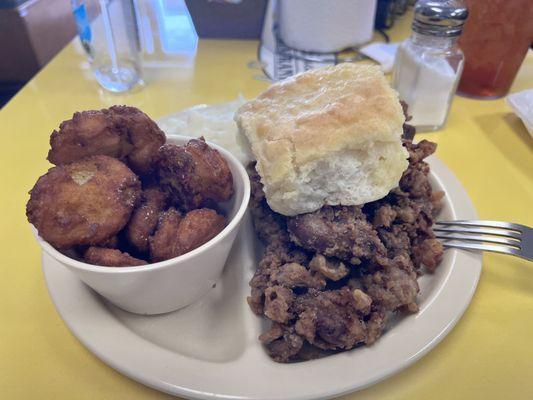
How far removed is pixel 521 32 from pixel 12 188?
2249 millimetres

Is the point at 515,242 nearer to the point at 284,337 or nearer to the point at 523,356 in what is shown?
the point at 523,356

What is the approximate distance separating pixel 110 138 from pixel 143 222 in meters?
0.23

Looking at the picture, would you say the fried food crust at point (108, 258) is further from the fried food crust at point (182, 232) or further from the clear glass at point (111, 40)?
the clear glass at point (111, 40)

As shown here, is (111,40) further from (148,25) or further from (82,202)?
(82,202)

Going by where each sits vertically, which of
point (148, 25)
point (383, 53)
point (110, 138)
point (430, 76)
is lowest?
point (148, 25)

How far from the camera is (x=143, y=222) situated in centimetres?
101

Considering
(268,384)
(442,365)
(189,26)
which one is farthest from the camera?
(189,26)

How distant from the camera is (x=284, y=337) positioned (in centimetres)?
96

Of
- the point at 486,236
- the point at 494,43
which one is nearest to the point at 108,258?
the point at 486,236

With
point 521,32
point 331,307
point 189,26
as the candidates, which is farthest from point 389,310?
point 189,26

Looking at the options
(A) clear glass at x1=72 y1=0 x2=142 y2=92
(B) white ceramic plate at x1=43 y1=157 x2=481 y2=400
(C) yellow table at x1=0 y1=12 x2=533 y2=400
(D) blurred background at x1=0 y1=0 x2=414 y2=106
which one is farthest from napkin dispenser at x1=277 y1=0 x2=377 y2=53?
(B) white ceramic plate at x1=43 y1=157 x2=481 y2=400

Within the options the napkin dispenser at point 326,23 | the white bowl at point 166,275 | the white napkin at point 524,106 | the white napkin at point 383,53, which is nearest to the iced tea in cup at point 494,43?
the white napkin at point 524,106

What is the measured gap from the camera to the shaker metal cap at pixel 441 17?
168cm

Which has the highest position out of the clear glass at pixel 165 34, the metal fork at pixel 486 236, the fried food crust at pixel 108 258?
the fried food crust at pixel 108 258
